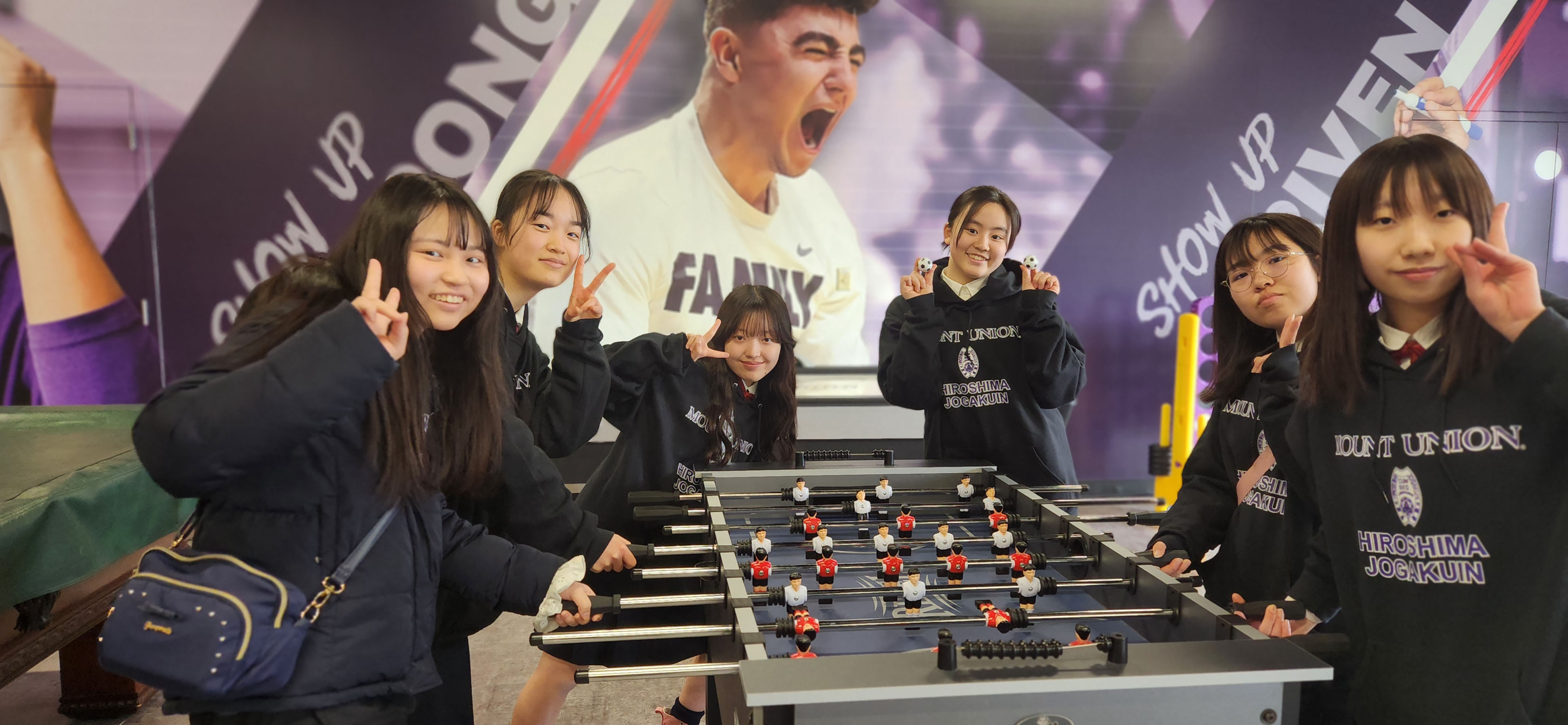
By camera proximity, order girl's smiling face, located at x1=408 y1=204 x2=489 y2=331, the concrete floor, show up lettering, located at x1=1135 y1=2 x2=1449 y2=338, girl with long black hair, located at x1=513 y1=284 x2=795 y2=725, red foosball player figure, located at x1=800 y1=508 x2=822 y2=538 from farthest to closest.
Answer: show up lettering, located at x1=1135 y1=2 x2=1449 y2=338 → the concrete floor → girl with long black hair, located at x1=513 y1=284 x2=795 y2=725 → red foosball player figure, located at x1=800 y1=508 x2=822 y2=538 → girl's smiling face, located at x1=408 y1=204 x2=489 y2=331

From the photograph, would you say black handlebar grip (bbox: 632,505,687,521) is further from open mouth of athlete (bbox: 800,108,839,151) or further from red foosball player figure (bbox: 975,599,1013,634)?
open mouth of athlete (bbox: 800,108,839,151)

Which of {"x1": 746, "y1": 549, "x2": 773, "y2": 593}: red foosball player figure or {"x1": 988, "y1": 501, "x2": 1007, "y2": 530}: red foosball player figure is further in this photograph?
{"x1": 988, "y1": 501, "x2": 1007, "y2": 530}: red foosball player figure

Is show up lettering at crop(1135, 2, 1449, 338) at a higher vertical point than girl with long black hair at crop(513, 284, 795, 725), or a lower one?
higher

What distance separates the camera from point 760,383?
2682mm

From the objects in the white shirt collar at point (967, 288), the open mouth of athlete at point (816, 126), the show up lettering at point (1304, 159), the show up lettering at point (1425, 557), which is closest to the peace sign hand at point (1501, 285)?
the show up lettering at point (1425, 557)

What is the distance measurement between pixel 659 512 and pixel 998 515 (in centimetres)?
73

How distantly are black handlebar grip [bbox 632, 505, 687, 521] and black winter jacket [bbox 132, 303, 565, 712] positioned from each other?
0.63 m

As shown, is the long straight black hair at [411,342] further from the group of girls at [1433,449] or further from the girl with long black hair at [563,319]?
the group of girls at [1433,449]

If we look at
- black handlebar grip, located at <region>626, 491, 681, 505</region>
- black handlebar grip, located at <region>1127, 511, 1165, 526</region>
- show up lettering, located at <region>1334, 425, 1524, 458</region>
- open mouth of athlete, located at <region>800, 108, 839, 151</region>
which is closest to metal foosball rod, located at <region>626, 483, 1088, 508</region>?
black handlebar grip, located at <region>626, 491, 681, 505</region>

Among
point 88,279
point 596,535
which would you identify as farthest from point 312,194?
point 596,535

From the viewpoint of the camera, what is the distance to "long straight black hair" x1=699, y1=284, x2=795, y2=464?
2.53 meters

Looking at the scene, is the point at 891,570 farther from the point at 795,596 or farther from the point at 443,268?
the point at 443,268

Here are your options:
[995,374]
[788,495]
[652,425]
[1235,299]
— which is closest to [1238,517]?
A: [1235,299]

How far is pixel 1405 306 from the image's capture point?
1.29 meters
